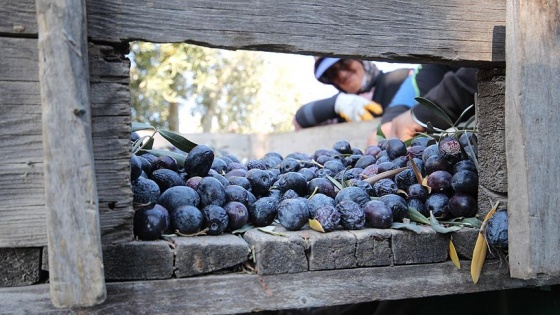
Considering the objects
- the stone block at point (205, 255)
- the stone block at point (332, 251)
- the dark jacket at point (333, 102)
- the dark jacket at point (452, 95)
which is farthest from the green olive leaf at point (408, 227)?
the dark jacket at point (333, 102)

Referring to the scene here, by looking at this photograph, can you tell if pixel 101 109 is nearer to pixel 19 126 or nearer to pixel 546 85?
pixel 19 126

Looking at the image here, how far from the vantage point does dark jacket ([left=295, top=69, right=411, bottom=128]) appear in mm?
4633

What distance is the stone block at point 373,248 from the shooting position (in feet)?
4.21

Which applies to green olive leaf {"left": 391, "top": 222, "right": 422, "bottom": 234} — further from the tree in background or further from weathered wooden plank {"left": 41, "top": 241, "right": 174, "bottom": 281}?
the tree in background

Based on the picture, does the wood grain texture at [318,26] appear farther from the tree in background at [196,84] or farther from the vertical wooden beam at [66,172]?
the tree in background at [196,84]

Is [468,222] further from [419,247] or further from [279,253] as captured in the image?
[279,253]

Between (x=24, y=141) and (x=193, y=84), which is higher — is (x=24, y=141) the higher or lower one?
the lower one

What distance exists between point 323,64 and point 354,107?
1.46 ft

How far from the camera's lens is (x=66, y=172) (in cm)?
98

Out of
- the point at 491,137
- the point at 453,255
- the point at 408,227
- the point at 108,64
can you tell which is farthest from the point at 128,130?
the point at 491,137

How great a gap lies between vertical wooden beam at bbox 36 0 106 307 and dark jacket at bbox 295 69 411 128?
379 cm

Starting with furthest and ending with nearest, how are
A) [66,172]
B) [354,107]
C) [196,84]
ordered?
[196,84] → [354,107] → [66,172]

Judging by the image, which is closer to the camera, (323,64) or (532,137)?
(532,137)

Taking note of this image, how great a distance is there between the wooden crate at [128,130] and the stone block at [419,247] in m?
0.01
